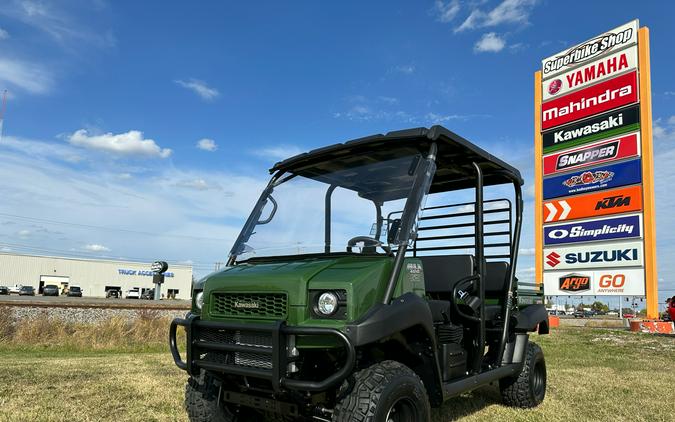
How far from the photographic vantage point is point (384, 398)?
3.31m

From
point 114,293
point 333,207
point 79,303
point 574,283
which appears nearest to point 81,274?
point 114,293

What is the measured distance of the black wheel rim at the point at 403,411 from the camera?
3.59 m

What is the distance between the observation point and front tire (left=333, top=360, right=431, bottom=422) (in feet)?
10.7

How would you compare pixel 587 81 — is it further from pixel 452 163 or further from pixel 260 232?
pixel 260 232

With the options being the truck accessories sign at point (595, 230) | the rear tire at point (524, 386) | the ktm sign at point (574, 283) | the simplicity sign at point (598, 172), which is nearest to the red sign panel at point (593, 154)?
the simplicity sign at point (598, 172)

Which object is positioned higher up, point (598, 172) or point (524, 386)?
point (598, 172)

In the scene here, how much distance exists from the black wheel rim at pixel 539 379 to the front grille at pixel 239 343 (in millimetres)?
Result: 3824

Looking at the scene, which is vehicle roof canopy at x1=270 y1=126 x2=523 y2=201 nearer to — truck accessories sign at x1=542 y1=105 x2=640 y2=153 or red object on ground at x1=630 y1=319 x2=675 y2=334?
truck accessories sign at x1=542 y1=105 x2=640 y2=153

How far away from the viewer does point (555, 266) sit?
21109 millimetres

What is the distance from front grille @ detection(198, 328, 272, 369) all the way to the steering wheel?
99 centimetres

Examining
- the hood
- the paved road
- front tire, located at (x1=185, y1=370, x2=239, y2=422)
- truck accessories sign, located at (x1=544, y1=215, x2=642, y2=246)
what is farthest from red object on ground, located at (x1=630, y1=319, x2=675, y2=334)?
front tire, located at (x1=185, y1=370, x2=239, y2=422)

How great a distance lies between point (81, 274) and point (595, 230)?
74.2 metres

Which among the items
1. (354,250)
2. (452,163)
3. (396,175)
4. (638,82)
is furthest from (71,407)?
(638,82)

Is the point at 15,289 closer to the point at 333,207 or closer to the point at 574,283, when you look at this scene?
the point at 574,283
